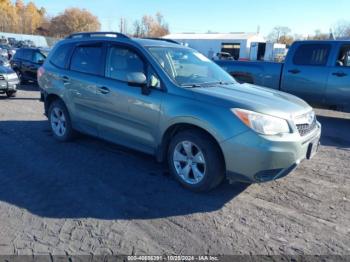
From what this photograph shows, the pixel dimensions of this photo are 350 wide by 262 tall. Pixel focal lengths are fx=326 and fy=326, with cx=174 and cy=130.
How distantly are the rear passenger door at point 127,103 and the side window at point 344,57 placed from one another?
573 centimetres

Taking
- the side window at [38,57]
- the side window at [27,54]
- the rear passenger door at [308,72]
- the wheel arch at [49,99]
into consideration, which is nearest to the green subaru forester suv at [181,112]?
the wheel arch at [49,99]

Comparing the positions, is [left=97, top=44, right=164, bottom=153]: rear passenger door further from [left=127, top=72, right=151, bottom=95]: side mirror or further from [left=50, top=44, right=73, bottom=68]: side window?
[left=50, top=44, right=73, bottom=68]: side window

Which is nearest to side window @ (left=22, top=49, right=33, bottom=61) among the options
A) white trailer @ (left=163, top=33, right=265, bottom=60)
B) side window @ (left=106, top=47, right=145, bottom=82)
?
side window @ (left=106, top=47, right=145, bottom=82)

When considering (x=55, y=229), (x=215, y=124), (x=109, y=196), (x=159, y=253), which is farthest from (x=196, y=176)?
(x=55, y=229)

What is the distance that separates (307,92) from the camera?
8266 millimetres

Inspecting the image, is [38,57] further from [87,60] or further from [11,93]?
[87,60]

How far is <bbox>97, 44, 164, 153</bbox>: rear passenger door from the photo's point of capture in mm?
4297

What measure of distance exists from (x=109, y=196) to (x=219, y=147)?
1.43 metres

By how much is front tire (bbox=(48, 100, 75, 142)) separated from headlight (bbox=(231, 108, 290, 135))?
3.32 meters

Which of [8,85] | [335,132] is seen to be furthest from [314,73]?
[8,85]

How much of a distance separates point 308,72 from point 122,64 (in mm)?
5386

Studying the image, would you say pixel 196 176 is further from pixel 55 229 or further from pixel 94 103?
pixel 94 103

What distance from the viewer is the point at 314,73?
811cm

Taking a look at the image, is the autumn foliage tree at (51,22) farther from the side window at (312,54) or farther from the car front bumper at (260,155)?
the car front bumper at (260,155)
